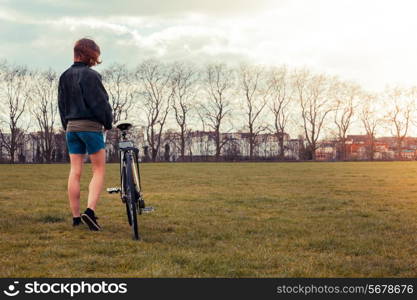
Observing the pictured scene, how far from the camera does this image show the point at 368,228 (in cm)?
725

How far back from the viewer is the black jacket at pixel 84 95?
6.18 meters

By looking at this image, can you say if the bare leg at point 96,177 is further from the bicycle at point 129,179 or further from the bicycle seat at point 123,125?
the bicycle seat at point 123,125

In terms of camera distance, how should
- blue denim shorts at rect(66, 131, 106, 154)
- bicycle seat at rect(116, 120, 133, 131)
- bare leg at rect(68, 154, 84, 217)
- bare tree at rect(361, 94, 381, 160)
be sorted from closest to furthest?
blue denim shorts at rect(66, 131, 106, 154)
bicycle seat at rect(116, 120, 133, 131)
bare leg at rect(68, 154, 84, 217)
bare tree at rect(361, 94, 381, 160)

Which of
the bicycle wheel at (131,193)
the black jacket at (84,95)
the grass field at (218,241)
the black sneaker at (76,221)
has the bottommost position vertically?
the grass field at (218,241)

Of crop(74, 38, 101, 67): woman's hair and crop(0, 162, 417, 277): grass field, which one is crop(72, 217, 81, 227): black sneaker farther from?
crop(74, 38, 101, 67): woman's hair

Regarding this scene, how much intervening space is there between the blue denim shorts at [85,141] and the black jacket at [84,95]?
195 millimetres

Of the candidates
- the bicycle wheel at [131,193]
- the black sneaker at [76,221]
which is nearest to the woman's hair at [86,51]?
the bicycle wheel at [131,193]

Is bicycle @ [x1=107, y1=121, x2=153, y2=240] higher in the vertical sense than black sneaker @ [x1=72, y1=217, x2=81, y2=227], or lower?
higher

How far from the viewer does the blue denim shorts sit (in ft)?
20.6

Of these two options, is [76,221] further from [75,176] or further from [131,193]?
[131,193]

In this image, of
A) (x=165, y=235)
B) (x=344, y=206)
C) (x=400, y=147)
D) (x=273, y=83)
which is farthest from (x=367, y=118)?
(x=165, y=235)

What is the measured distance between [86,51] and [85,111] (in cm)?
79

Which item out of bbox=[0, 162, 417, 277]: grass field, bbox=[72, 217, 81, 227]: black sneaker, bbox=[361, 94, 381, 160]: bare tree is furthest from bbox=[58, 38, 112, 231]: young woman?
bbox=[361, 94, 381, 160]: bare tree

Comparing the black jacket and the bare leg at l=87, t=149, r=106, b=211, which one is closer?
the black jacket
